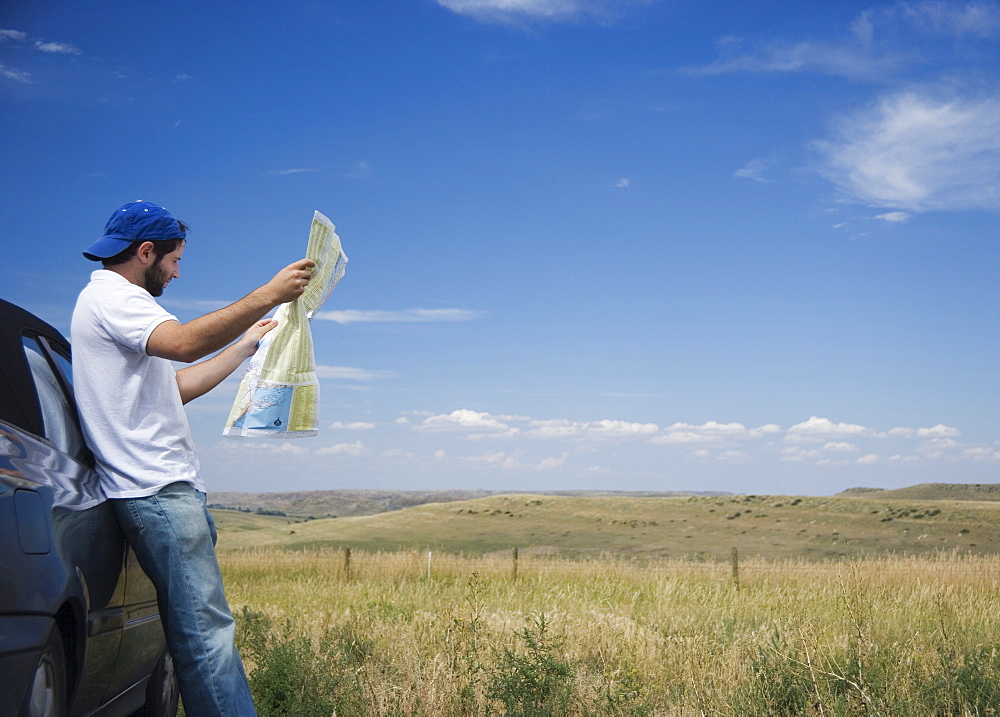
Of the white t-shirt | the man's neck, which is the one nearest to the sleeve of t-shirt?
the white t-shirt

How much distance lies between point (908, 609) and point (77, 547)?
9.24 meters

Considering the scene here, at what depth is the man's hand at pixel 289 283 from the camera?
2953mm

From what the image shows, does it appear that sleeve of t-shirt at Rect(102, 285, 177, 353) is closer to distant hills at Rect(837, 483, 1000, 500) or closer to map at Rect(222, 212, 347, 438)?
map at Rect(222, 212, 347, 438)

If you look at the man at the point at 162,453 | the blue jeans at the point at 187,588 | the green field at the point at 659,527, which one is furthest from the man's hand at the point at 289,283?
the green field at the point at 659,527

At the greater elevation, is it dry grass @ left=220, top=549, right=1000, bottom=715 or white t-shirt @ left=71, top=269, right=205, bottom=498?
white t-shirt @ left=71, top=269, right=205, bottom=498

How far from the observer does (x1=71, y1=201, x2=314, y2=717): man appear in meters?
2.79

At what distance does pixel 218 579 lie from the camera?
2.94 metres

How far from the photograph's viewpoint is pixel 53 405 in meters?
2.97

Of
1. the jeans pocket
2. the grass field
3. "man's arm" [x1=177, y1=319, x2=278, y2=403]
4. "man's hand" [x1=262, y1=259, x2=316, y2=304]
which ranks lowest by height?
the grass field

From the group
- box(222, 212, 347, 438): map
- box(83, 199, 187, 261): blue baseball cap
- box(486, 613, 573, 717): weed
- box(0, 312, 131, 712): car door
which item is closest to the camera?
box(0, 312, 131, 712): car door

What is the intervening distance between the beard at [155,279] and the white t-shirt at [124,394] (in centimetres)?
16

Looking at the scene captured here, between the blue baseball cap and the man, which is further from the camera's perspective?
the blue baseball cap

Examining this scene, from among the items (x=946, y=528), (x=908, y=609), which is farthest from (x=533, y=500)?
(x=908, y=609)

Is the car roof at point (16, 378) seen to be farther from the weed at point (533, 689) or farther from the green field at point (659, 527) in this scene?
the green field at point (659, 527)
